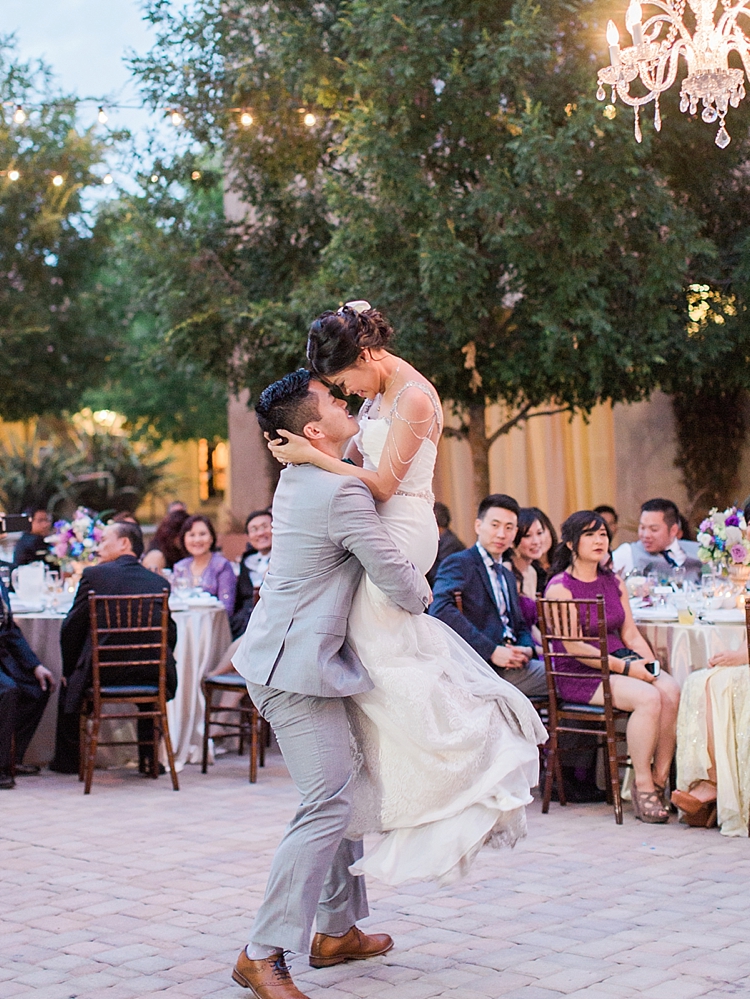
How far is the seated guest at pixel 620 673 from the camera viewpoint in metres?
6.09

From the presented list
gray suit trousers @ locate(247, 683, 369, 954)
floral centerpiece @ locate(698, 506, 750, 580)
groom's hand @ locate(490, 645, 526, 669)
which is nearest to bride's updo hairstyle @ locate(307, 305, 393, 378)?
gray suit trousers @ locate(247, 683, 369, 954)

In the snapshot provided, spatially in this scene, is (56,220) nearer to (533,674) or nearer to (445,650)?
(533,674)

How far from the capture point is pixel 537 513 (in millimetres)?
7715

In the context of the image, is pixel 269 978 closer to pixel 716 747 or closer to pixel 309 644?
pixel 309 644

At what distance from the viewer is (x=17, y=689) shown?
24.0 feet

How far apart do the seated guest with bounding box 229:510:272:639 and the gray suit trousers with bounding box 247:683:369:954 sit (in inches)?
176

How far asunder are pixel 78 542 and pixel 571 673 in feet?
12.7

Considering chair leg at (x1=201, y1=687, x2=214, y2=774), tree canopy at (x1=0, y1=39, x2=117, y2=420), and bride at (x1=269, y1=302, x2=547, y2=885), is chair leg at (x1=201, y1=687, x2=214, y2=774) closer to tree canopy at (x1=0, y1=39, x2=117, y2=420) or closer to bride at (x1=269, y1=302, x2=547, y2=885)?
bride at (x1=269, y1=302, x2=547, y2=885)

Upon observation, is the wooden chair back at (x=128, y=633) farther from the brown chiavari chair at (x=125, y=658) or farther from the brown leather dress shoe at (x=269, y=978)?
Result: the brown leather dress shoe at (x=269, y=978)

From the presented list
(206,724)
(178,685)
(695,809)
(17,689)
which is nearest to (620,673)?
(695,809)

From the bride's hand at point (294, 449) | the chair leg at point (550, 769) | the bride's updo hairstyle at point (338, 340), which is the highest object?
the bride's updo hairstyle at point (338, 340)

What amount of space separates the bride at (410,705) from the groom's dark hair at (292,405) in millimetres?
49

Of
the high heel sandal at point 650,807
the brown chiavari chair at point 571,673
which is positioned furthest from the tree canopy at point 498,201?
the high heel sandal at point 650,807

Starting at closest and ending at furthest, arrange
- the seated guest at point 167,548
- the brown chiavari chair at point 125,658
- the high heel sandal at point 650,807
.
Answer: the high heel sandal at point 650,807 → the brown chiavari chair at point 125,658 → the seated guest at point 167,548
